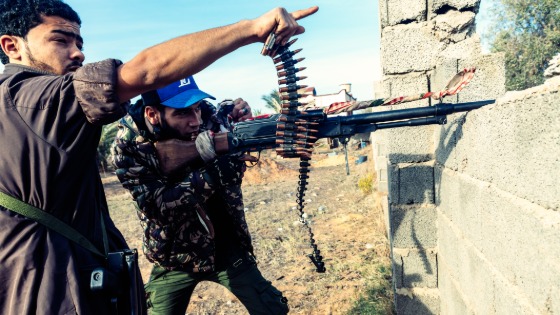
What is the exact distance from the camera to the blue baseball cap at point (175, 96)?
2631mm

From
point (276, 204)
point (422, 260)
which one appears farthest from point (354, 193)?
point (422, 260)

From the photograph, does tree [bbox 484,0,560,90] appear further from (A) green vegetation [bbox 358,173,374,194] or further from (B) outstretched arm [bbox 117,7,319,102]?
(B) outstretched arm [bbox 117,7,319,102]

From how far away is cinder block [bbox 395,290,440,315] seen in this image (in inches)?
132

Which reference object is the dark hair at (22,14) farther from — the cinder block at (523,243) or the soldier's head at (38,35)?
the cinder block at (523,243)

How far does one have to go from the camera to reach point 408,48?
3.16 meters

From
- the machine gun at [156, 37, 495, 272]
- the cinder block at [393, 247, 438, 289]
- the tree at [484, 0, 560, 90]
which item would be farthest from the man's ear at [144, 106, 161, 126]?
the tree at [484, 0, 560, 90]

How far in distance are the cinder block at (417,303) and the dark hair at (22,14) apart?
329 cm

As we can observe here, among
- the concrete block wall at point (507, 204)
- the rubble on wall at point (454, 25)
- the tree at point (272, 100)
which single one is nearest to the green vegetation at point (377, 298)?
the concrete block wall at point (507, 204)

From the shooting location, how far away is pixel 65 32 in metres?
1.73

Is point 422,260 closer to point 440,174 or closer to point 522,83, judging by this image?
point 440,174

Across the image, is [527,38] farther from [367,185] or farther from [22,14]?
[22,14]

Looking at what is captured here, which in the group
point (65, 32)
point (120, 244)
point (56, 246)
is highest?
point (65, 32)

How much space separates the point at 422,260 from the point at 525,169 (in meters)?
2.08

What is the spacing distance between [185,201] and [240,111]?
109cm
